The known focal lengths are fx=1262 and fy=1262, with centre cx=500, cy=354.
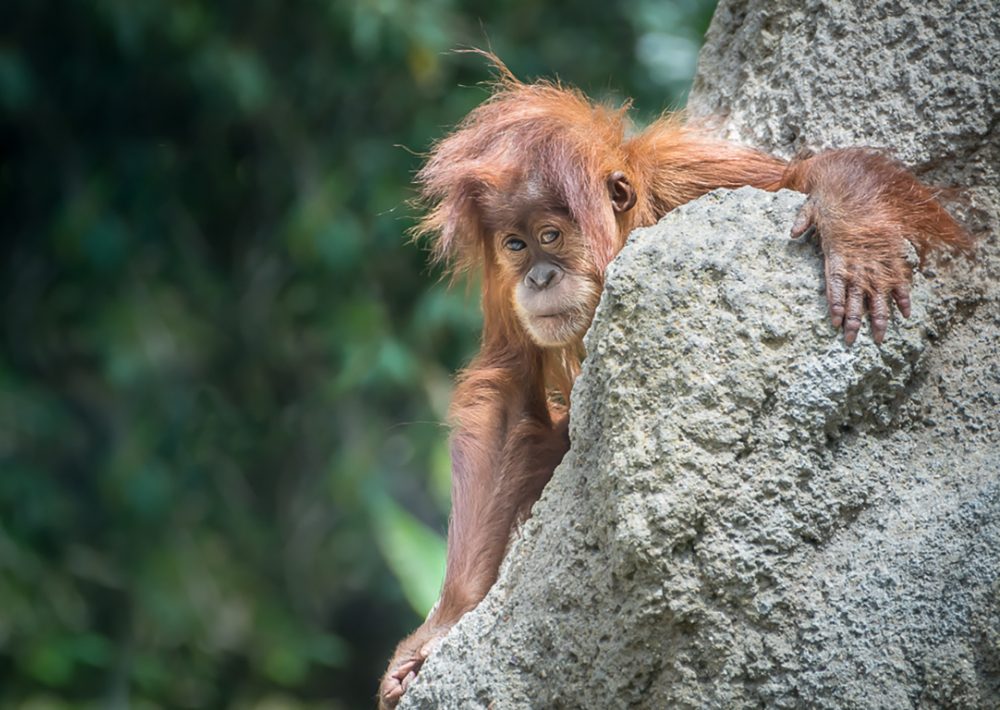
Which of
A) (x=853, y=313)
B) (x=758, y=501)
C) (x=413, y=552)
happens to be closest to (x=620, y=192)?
(x=853, y=313)

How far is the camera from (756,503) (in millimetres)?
1895

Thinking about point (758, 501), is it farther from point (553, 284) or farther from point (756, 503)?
point (553, 284)

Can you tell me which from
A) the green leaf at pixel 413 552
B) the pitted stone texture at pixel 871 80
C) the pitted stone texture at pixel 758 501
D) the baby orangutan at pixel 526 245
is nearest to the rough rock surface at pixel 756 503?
the pitted stone texture at pixel 758 501

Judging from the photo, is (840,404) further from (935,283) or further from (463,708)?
(463,708)

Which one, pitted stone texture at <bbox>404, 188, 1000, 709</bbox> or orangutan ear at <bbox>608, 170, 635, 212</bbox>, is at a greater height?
orangutan ear at <bbox>608, 170, 635, 212</bbox>

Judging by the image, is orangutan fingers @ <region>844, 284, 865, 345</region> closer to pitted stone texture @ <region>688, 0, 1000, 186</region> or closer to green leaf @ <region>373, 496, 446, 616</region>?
pitted stone texture @ <region>688, 0, 1000, 186</region>

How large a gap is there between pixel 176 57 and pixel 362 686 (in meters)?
3.44

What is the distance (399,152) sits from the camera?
19.1 ft

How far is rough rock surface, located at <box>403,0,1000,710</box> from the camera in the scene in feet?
6.00

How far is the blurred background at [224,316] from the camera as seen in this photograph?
5492 millimetres

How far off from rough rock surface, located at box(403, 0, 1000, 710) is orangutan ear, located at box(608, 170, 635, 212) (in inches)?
27.6

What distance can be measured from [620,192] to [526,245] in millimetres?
287

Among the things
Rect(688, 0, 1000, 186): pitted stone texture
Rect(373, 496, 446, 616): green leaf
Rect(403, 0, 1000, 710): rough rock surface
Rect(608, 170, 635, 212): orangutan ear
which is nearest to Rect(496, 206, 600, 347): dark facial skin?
Rect(608, 170, 635, 212): orangutan ear

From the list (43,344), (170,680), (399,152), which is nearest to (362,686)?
(170,680)
